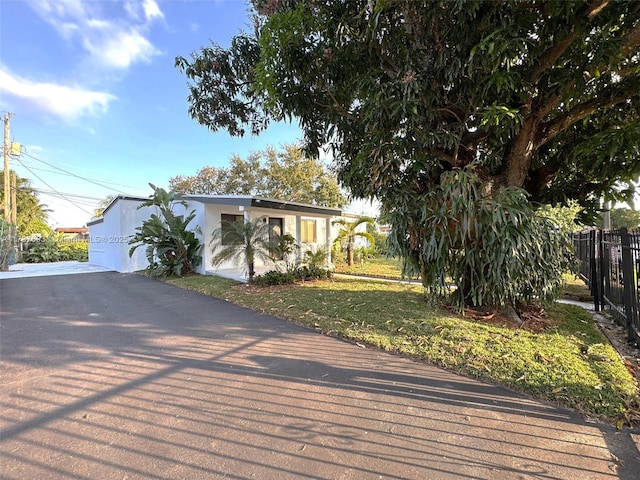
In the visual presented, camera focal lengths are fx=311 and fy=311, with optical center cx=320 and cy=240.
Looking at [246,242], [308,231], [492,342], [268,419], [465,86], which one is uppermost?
[465,86]

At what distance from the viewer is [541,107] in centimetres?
491

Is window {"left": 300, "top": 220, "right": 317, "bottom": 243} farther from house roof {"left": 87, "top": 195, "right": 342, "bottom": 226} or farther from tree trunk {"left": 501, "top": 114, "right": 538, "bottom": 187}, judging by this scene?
tree trunk {"left": 501, "top": 114, "right": 538, "bottom": 187}

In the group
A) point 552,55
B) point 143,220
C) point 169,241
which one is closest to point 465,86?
point 552,55

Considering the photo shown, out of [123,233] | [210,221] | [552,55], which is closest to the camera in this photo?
[552,55]

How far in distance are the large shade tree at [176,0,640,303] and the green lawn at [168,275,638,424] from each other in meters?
0.87

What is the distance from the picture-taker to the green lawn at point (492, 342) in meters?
3.12

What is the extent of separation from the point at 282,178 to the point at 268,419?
21.7m

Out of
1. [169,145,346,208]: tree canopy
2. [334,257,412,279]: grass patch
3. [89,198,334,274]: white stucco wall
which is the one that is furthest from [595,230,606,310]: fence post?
[169,145,346,208]: tree canopy

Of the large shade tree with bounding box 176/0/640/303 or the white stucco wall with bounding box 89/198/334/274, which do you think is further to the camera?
the white stucco wall with bounding box 89/198/334/274

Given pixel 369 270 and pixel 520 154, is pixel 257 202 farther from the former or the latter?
pixel 520 154

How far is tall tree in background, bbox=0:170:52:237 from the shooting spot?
24719mm

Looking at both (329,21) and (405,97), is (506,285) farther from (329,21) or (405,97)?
(329,21)

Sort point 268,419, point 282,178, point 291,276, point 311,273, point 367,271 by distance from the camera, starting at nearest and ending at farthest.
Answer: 1. point 268,419
2. point 291,276
3. point 311,273
4. point 367,271
5. point 282,178

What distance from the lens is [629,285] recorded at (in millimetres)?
4516
